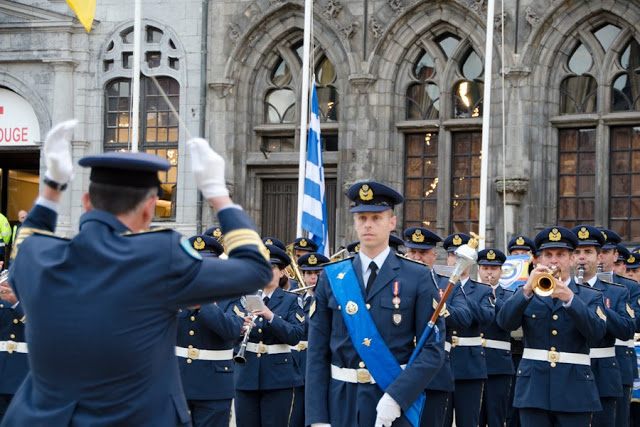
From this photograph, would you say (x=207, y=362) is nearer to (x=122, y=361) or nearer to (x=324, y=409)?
(x=324, y=409)

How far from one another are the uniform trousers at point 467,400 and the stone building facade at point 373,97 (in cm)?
847

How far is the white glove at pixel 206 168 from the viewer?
4133 mm

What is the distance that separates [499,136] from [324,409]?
14039 millimetres

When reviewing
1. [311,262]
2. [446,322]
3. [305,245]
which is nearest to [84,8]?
[305,245]

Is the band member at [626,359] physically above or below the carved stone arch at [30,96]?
below

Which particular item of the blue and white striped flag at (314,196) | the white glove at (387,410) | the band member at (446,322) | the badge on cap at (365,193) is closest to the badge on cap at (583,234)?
the band member at (446,322)

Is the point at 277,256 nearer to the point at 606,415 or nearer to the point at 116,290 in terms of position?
the point at 606,415

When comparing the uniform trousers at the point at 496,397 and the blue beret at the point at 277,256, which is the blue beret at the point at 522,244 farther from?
the blue beret at the point at 277,256

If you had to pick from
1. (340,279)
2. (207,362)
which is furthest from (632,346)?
(340,279)

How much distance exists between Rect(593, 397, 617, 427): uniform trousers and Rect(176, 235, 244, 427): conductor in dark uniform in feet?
10.5

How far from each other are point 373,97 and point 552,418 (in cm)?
1295

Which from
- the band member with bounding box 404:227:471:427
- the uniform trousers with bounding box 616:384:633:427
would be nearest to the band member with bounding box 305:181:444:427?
the band member with bounding box 404:227:471:427

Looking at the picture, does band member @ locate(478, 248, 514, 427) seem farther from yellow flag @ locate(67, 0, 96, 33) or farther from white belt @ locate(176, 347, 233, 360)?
yellow flag @ locate(67, 0, 96, 33)

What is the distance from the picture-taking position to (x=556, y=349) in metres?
8.67
